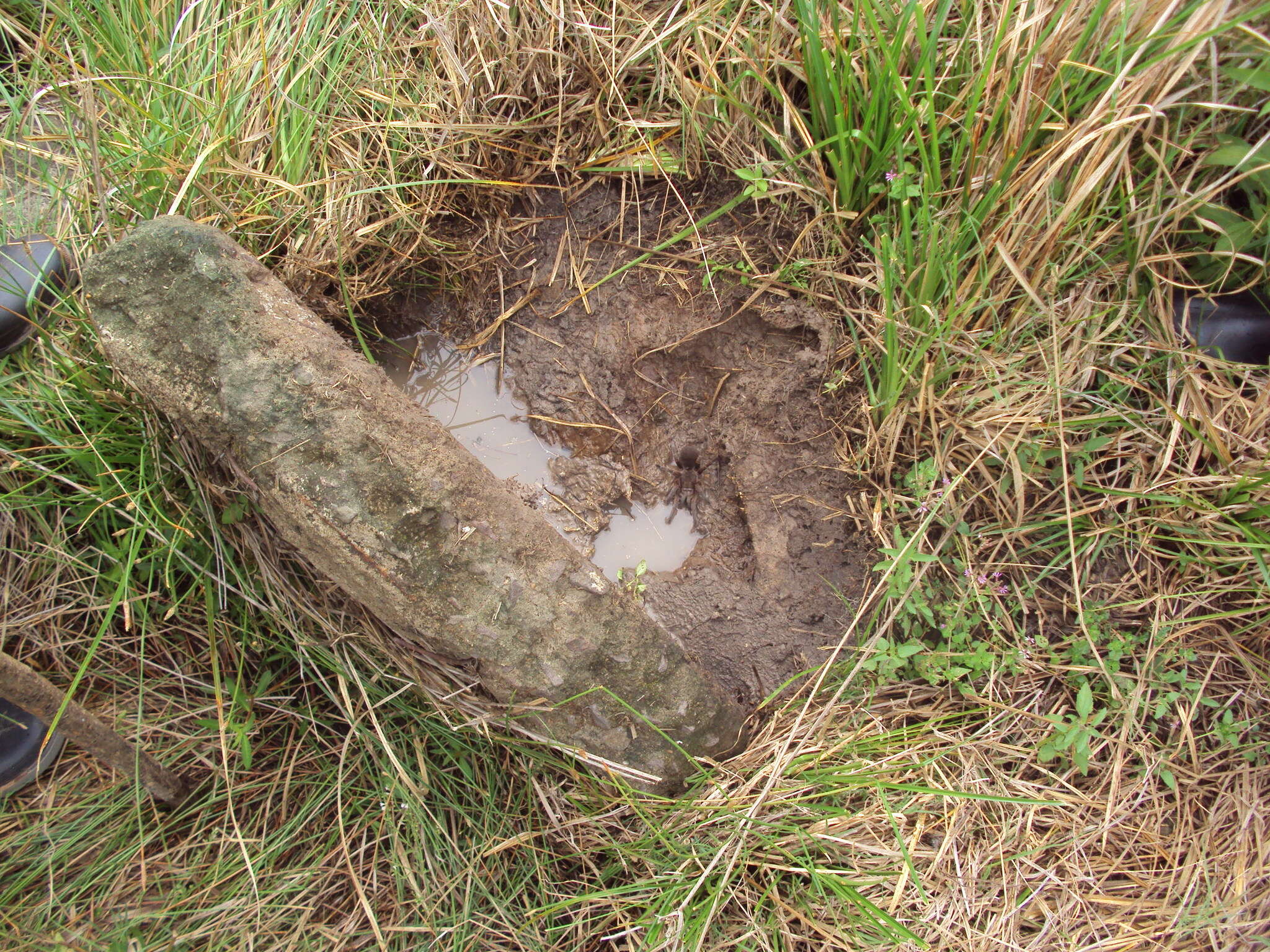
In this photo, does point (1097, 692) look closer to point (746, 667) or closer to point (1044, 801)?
point (1044, 801)

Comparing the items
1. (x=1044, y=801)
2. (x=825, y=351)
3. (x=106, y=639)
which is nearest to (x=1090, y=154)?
(x=825, y=351)

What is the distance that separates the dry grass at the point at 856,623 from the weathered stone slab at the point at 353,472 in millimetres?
295

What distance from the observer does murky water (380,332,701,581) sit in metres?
2.20

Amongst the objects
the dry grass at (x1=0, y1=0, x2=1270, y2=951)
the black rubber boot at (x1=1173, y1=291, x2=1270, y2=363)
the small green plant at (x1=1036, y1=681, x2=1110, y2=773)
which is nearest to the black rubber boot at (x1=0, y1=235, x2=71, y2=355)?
the dry grass at (x1=0, y1=0, x2=1270, y2=951)

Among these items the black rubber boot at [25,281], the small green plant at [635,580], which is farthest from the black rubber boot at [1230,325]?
the black rubber boot at [25,281]

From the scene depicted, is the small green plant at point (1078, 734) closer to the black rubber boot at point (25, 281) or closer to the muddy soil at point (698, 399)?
the muddy soil at point (698, 399)

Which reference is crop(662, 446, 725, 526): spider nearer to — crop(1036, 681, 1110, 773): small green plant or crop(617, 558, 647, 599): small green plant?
crop(617, 558, 647, 599): small green plant

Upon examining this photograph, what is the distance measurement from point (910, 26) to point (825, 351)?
799 mm

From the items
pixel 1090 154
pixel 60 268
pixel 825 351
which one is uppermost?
pixel 1090 154

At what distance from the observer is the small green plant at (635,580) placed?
6.76 ft

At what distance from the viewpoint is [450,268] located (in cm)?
226

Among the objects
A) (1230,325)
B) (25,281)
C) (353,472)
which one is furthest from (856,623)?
(25,281)

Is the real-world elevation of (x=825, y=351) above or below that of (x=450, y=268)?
below

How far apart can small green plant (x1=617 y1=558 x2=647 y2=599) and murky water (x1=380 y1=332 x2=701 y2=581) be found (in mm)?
23
